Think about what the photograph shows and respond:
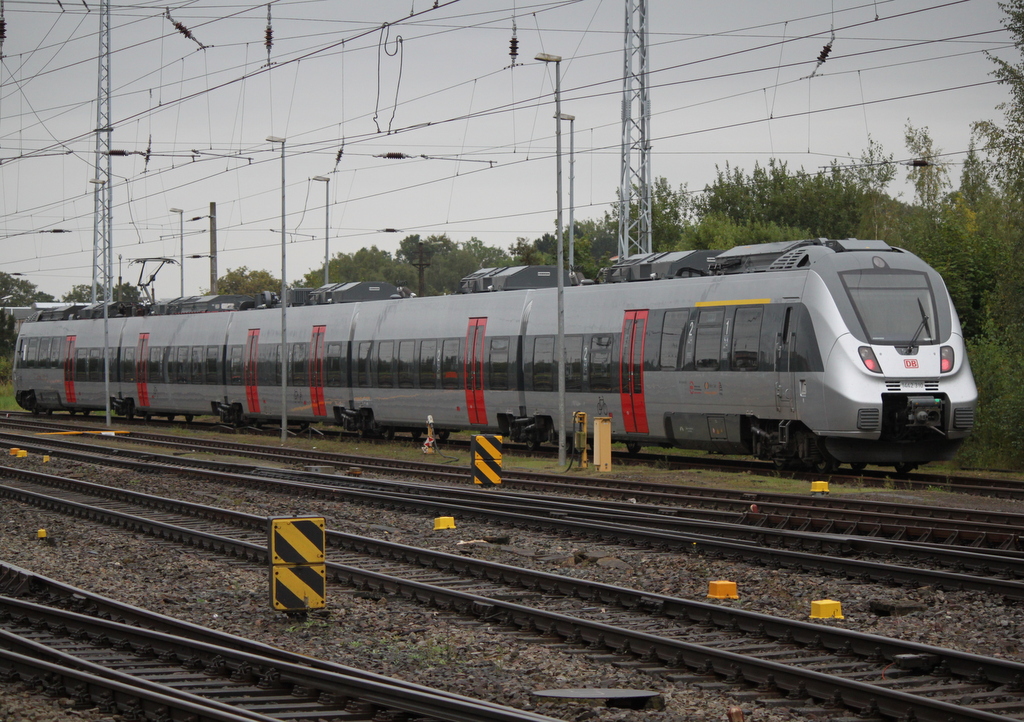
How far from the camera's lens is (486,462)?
2106cm

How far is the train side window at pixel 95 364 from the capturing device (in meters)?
45.7

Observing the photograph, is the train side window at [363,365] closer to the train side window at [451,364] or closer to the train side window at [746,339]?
the train side window at [451,364]

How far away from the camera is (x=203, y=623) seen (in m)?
10.6

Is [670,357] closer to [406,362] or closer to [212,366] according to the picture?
[406,362]

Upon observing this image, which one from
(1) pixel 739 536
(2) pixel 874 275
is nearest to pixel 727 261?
(2) pixel 874 275

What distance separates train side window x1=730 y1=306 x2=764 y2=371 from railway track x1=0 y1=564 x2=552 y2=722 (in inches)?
522

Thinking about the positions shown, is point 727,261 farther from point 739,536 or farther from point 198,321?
point 198,321

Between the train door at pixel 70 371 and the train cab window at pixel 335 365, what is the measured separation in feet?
58.8

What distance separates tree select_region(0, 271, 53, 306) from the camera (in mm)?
149125

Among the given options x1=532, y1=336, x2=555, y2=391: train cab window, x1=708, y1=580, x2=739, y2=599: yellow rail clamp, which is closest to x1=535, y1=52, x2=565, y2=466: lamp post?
x1=532, y1=336, x2=555, y2=391: train cab window

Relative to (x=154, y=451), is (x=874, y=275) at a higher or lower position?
higher

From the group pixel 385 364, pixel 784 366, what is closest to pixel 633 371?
pixel 784 366

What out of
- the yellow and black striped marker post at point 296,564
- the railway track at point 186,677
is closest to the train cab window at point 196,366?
the railway track at point 186,677

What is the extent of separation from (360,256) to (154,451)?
102 m
